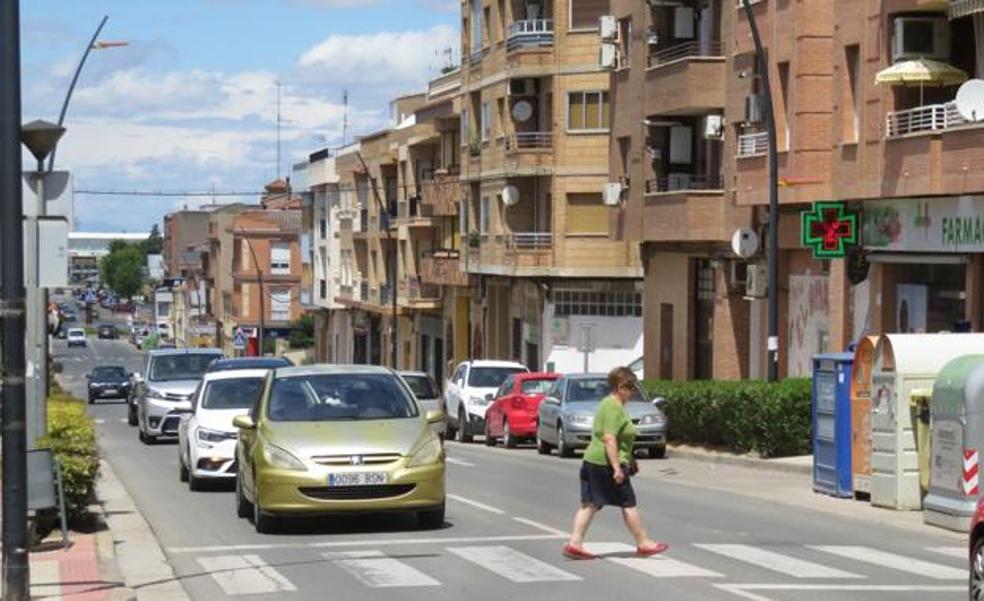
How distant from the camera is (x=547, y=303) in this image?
62.0 m

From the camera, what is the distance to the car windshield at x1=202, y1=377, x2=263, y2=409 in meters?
25.7

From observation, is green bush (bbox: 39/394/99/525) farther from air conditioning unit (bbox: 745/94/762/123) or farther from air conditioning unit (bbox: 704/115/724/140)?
air conditioning unit (bbox: 704/115/724/140)

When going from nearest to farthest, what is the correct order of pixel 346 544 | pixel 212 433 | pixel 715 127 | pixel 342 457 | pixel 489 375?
pixel 346 544 → pixel 342 457 → pixel 212 433 → pixel 715 127 → pixel 489 375

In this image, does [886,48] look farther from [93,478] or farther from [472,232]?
[472,232]

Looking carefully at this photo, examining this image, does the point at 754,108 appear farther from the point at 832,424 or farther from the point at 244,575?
the point at 244,575

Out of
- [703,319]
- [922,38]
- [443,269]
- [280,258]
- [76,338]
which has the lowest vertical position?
[76,338]

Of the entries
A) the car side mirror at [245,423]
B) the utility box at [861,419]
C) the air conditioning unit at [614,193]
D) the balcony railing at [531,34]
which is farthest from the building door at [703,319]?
the car side mirror at [245,423]

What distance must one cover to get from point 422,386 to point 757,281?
7630mm

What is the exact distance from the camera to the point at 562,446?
35125 mm

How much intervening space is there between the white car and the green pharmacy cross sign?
47.2 ft

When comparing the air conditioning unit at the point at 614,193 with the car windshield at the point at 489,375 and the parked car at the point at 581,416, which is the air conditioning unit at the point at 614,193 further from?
the parked car at the point at 581,416

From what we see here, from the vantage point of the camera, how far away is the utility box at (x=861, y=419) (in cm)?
2403

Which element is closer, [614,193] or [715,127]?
[715,127]

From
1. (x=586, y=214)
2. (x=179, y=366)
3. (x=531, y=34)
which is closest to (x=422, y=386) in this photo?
(x=179, y=366)
